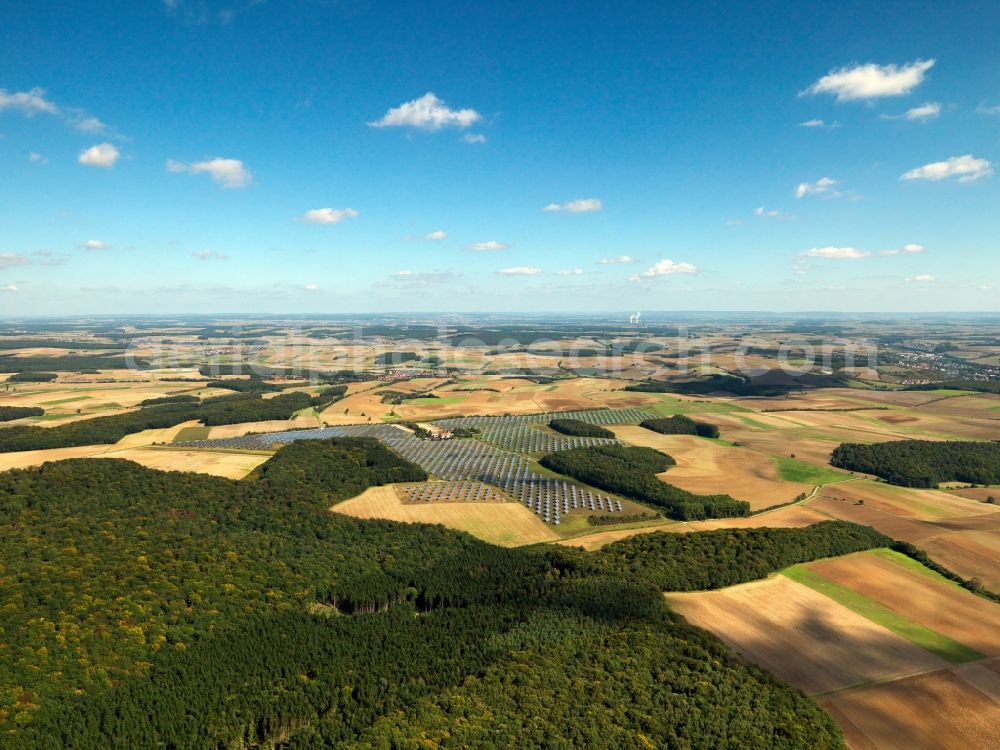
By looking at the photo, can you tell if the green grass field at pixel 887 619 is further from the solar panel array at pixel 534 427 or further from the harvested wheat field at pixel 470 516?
the solar panel array at pixel 534 427

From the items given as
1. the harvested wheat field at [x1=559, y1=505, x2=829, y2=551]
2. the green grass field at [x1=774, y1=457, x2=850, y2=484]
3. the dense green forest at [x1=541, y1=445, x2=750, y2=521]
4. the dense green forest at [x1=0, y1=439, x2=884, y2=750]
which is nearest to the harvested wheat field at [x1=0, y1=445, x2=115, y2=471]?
the dense green forest at [x1=0, y1=439, x2=884, y2=750]

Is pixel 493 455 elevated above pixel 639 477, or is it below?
below

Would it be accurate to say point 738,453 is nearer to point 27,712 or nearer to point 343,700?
point 343,700

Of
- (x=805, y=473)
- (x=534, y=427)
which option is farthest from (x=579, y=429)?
(x=805, y=473)

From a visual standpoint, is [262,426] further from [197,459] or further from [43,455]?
[43,455]

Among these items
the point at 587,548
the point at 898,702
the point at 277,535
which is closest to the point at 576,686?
the point at 898,702

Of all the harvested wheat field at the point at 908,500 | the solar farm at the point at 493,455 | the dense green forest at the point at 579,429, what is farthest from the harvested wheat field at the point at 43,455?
the harvested wheat field at the point at 908,500
